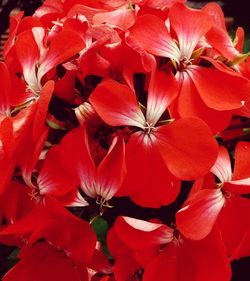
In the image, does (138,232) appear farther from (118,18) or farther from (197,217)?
(118,18)

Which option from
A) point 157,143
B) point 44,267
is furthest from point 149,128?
point 44,267

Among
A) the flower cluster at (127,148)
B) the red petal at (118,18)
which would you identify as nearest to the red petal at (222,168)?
the flower cluster at (127,148)

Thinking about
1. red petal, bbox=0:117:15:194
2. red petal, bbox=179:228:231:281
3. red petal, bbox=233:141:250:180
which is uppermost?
red petal, bbox=0:117:15:194

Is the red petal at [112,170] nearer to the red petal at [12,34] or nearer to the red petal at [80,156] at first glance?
the red petal at [80,156]

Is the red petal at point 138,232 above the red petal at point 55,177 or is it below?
below

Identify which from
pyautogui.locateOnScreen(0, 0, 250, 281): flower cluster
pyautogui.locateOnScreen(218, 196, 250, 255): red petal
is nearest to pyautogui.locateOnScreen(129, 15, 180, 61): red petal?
pyautogui.locateOnScreen(0, 0, 250, 281): flower cluster

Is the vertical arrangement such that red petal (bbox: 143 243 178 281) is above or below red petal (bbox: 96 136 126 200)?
below

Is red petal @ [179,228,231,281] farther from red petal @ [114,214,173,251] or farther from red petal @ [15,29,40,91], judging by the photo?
red petal @ [15,29,40,91]
